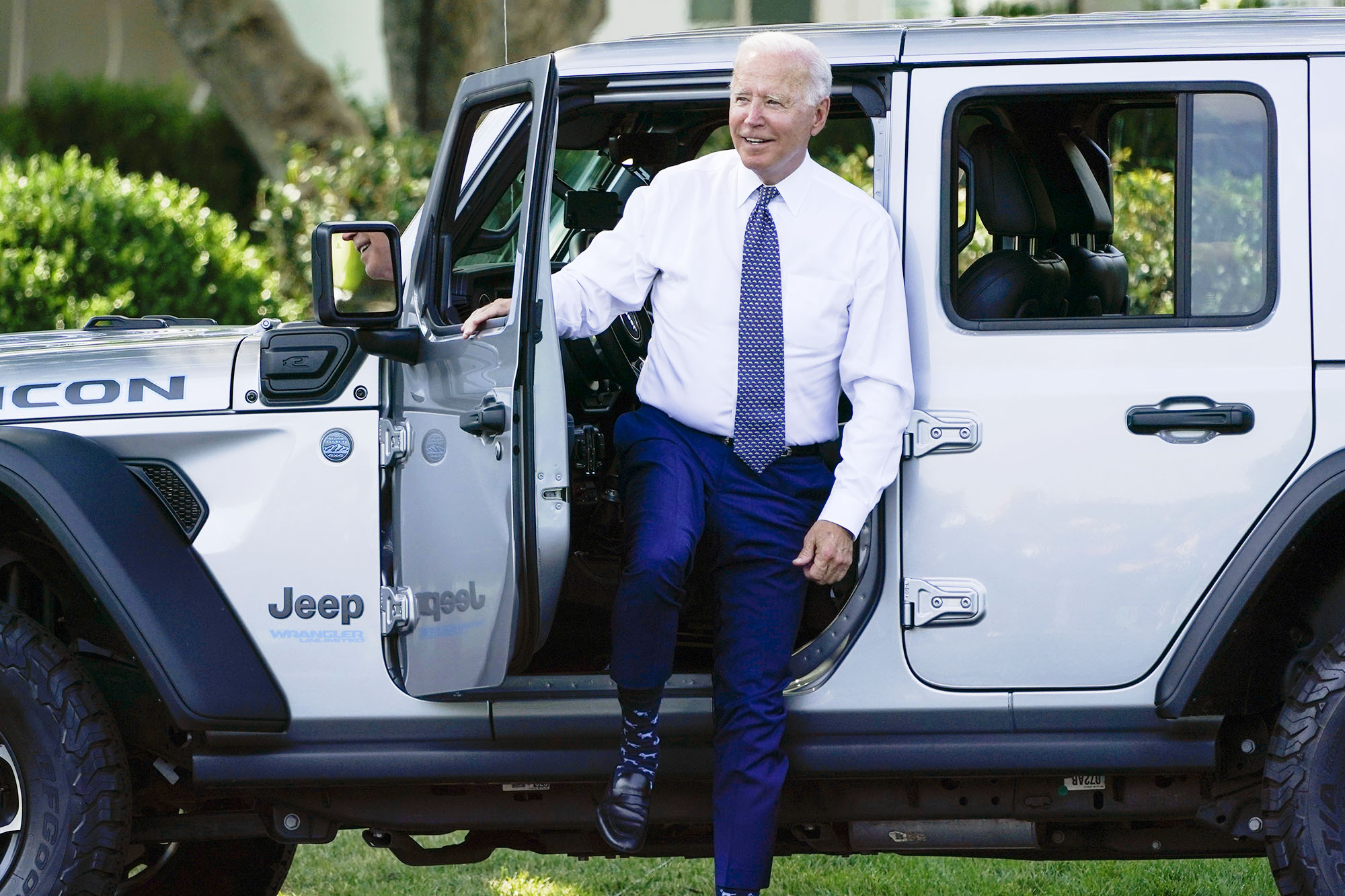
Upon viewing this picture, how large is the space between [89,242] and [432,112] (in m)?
4.09

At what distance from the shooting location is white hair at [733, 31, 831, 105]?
10.5 ft

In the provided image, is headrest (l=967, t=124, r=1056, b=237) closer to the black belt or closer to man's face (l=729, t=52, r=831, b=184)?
man's face (l=729, t=52, r=831, b=184)

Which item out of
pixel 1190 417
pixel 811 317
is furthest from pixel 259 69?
pixel 1190 417

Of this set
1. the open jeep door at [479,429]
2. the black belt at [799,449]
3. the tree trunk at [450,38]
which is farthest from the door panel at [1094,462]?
the tree trunk at [450,38]

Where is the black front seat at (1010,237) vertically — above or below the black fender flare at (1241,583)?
above

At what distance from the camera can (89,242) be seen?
814 cm

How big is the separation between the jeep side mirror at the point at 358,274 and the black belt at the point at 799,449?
0.74m

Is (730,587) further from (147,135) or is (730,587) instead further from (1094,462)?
(147,135)

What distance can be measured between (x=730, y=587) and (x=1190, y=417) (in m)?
0.99

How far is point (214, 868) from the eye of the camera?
4.16 metres

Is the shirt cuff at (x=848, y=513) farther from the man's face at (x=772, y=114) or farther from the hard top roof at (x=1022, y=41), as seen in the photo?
the hard top roof at (x=1022, y=41)

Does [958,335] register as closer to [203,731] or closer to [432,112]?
[203,731]

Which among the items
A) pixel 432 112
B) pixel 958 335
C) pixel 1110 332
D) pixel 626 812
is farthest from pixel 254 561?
pixel 432 112

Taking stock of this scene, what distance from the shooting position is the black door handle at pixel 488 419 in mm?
3045
